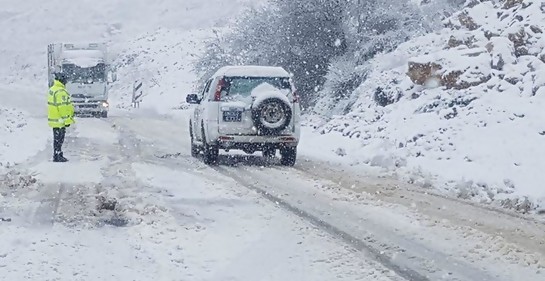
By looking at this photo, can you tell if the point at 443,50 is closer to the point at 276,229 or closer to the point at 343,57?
the point at 343,57

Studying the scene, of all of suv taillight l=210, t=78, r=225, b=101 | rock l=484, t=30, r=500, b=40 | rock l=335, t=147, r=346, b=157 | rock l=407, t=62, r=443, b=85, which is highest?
rock l=484, t=30, r=500, b=40

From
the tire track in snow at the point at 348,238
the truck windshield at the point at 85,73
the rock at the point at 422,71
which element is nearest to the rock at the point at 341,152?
the rock at the point at 422,71

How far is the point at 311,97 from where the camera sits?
25.9m

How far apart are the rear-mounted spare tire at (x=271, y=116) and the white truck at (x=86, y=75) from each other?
19.4 m

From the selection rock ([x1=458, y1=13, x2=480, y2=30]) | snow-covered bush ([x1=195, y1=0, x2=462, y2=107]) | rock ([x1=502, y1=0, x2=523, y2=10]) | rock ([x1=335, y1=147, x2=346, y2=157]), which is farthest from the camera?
snow-covered bush ([x1=195, y1=0, x2=462, y2=107])

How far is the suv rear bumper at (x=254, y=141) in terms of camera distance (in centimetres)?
1445

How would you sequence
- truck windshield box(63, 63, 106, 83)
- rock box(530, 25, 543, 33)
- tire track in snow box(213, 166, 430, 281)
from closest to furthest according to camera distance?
tire track in snow box(213, 166, 430, 281), rock box(530, 25, 543, 33), truck windshield box(63, 63, 106, 83)

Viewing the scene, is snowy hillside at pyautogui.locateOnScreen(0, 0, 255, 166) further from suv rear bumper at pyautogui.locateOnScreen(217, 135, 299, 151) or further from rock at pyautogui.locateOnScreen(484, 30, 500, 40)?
rock at pyautogui.locateOnScreen(484, 30, 500, 40)

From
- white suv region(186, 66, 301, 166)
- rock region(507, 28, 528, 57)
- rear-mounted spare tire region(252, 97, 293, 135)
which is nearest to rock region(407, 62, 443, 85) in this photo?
rock region(507, 28, 528, 57)

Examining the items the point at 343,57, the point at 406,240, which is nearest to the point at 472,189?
the point at 406,240

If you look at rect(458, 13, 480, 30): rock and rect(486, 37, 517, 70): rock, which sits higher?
rect(458, 13, 480, 30): rock

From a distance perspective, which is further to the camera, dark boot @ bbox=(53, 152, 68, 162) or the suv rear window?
the suv rear window

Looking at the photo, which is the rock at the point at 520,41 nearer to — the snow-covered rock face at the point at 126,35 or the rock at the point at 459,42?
the rock at the point at 459,42

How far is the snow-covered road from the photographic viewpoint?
6.41 meters
